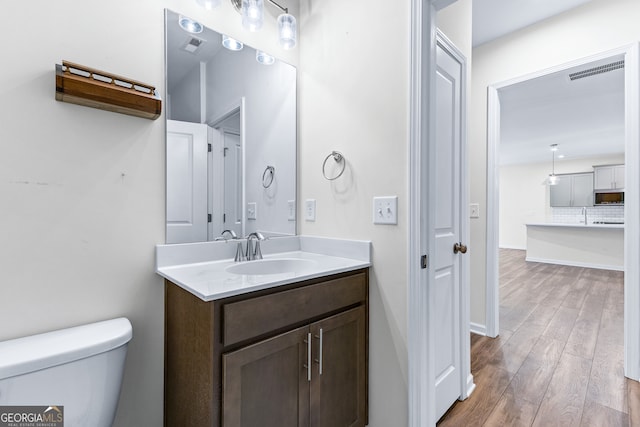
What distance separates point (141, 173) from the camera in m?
1.25

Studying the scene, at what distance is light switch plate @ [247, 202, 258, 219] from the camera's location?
1664mm

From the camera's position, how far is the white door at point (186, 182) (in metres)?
1.34

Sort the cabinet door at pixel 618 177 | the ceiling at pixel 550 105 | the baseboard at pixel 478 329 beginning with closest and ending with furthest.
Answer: the ceiling at pixel 550 105 < the baseboard at pixel 478 329 < the cabinet door at pixel 618 177

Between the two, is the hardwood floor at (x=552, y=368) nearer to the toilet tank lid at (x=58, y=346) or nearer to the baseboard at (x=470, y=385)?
the baseboard at (x=470, y=385)

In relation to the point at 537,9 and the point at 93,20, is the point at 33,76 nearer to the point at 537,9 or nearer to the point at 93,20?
the point at 93,20

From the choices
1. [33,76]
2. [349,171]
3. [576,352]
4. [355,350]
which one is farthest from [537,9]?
[33,76]

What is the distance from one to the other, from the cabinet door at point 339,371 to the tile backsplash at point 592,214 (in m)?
8.48

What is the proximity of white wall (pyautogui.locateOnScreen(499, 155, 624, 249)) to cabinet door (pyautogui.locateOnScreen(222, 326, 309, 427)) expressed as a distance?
8.62 metres

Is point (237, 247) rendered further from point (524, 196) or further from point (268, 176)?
point (524, 196)

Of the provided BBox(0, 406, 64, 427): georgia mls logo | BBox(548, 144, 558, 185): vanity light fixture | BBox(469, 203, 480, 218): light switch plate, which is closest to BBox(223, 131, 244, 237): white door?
BBox(0, 406, 64, 427): georgia mls logo

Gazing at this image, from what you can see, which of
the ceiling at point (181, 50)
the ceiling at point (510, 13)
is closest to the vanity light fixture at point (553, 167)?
the ceiling at point (510, 13)

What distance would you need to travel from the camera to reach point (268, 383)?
3.37 ft

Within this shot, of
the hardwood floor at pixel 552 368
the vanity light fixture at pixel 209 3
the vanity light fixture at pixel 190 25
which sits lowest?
the hardwood floor at pixel 552 368

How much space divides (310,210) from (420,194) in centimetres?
70
